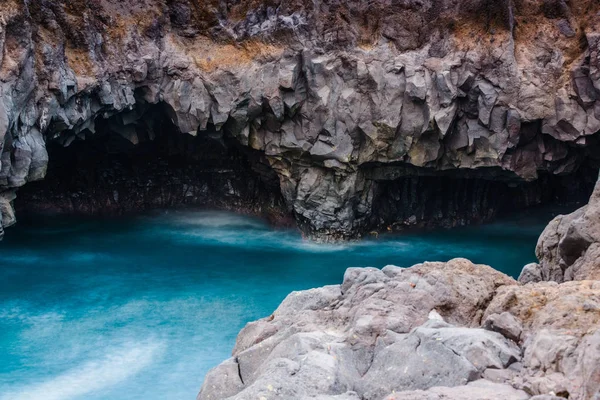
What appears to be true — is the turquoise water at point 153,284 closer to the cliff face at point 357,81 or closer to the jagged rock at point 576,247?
the cliff face at point 357,81

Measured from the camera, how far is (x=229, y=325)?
17.4 meters

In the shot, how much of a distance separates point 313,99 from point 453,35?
5.32 m

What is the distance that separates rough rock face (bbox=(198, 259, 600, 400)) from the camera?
566 centimetres

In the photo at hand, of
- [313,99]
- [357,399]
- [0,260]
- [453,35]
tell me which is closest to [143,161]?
[0,260]

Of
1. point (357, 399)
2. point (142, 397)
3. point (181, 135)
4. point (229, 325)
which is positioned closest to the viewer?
point (357, 399)

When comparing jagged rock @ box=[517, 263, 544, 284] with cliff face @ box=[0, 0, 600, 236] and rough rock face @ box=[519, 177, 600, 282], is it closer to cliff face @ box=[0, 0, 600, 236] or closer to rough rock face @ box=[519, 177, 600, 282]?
rough rock face @ box=[519, 177, 600, 282]

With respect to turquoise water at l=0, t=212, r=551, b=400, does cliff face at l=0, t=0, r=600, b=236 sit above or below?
above

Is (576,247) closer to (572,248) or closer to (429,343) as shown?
(572,248)

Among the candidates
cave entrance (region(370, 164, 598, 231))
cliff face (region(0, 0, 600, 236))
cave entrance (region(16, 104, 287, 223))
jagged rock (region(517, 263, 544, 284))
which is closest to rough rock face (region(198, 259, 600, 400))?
jagged rock (region(517, 263, 544, 284))

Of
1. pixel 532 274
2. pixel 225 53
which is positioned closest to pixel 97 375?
pixel 532 274

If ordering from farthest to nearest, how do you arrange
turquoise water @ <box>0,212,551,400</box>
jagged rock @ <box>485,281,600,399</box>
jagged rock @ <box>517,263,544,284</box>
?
turquoise water @ <box>0,212,551,400</box> < jagged rock @ <box>517,263,544,284</box> < jagged rock @ <box>485,281,600,399</box>

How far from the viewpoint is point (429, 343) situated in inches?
256

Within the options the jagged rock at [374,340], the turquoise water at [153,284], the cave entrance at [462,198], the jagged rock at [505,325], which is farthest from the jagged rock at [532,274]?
the cave entrance at [462,198]

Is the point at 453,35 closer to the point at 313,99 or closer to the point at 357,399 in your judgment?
the point at 313,99
